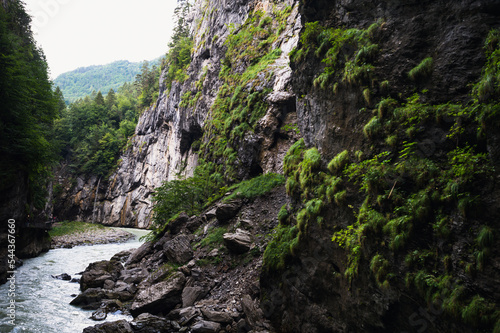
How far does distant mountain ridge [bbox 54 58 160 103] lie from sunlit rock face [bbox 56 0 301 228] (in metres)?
120

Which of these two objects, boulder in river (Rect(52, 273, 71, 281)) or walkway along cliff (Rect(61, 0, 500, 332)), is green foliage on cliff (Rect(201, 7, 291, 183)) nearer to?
walkway along cliff (Rect(61, 0, 500, 332))

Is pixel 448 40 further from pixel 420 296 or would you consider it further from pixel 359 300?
pixel 359 300

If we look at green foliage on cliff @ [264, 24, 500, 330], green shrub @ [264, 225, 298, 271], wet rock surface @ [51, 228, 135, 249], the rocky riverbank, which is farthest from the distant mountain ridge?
green foliage on cliff @ [264, 24, 500, 330]

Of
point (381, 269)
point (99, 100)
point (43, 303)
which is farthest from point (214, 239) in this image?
point (99, 100)

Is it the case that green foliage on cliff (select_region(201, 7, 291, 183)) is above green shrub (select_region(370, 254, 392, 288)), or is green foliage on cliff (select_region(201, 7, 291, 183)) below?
above

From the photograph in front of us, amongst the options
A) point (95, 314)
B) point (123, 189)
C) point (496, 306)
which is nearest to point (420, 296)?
point (496, 306)

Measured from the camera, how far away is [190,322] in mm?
8094

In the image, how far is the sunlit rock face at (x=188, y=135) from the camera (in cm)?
1875

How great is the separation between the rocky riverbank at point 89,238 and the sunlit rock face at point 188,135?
319 inches

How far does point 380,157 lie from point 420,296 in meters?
2.96

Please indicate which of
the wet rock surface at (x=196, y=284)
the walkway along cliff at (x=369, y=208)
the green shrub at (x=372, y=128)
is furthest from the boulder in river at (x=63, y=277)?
the green shrub at (x=372, y=128)

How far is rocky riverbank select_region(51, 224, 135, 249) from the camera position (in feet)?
87.3

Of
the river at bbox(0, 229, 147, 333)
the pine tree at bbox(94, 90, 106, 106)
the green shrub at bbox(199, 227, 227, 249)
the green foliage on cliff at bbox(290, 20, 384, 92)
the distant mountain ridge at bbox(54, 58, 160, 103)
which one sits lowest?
the river at bbox(0, 229, 147, 333)

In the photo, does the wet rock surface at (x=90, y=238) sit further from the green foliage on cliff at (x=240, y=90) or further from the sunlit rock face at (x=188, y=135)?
the green foliage on cliff at (x=240, y=90)
